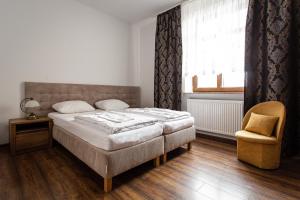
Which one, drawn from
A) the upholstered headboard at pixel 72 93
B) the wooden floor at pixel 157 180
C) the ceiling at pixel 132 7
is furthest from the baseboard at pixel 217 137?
the ceiling at pixel 132 7

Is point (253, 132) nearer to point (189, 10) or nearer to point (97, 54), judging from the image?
point (189, 10)

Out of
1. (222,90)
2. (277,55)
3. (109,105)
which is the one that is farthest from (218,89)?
(109,105)

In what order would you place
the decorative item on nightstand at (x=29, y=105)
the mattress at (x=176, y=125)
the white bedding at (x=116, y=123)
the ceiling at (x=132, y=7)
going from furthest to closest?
the ceiling at (x=132, y=7) → the decorative item on nightstand at (x=29, y=105) → the mattress at (x=176, y=125) → the white bedding at (x=116, y=123)

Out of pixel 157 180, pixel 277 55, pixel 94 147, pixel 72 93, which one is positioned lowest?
pixel 157 180

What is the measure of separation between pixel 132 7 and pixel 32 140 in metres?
3.15

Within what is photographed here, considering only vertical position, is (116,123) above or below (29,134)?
above

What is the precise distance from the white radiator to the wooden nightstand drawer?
8.56 feet

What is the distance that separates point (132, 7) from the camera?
3516 mm

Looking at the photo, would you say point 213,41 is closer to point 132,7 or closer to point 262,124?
point 262,124

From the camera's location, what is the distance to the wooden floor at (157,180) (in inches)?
57.6

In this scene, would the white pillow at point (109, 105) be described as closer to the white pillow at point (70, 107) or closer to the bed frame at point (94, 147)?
the bed frame at point (94, 147)

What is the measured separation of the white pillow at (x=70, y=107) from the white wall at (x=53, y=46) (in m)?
0.53

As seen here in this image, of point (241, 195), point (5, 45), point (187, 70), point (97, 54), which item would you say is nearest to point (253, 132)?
point (241, 195)

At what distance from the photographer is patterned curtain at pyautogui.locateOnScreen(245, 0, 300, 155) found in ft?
7.05
